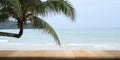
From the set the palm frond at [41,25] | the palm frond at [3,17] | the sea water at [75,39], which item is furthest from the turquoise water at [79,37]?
the palm frond at [41,25]

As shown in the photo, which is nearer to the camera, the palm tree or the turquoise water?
the palm tree

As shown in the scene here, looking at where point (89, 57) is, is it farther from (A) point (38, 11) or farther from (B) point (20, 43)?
(B) point (20, 43)

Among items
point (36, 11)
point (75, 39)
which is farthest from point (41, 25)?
point (75, 39)

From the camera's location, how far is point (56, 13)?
516 centimetres

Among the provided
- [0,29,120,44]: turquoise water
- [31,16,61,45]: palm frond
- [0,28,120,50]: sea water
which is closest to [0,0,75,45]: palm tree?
[31,16,61,45]: palm frond

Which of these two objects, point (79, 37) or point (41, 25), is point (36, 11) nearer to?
point (41, 25)

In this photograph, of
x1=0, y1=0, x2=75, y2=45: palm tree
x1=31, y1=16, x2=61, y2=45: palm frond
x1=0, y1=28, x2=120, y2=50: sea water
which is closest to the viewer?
x1=0, y1=0, x2=75, y2=45: palm tree

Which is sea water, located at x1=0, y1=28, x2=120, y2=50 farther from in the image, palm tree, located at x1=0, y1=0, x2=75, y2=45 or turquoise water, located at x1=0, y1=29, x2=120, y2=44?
palm tree, located at x1=0, y1=0, x2=75, y2=45

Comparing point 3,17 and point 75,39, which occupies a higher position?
point 3,17

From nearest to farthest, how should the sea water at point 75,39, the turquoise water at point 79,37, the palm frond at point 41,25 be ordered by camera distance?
the palm frond at point 41,25, the sea water at point 75,39, the turquoise water at point 79,37

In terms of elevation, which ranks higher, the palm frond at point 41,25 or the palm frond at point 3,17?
the palm frond at point 3,17

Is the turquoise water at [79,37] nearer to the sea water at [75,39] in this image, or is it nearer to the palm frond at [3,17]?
the sea water at [75,39]

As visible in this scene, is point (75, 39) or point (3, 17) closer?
point (3, 17)

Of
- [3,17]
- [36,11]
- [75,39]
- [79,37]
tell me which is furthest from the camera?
[79,37]
